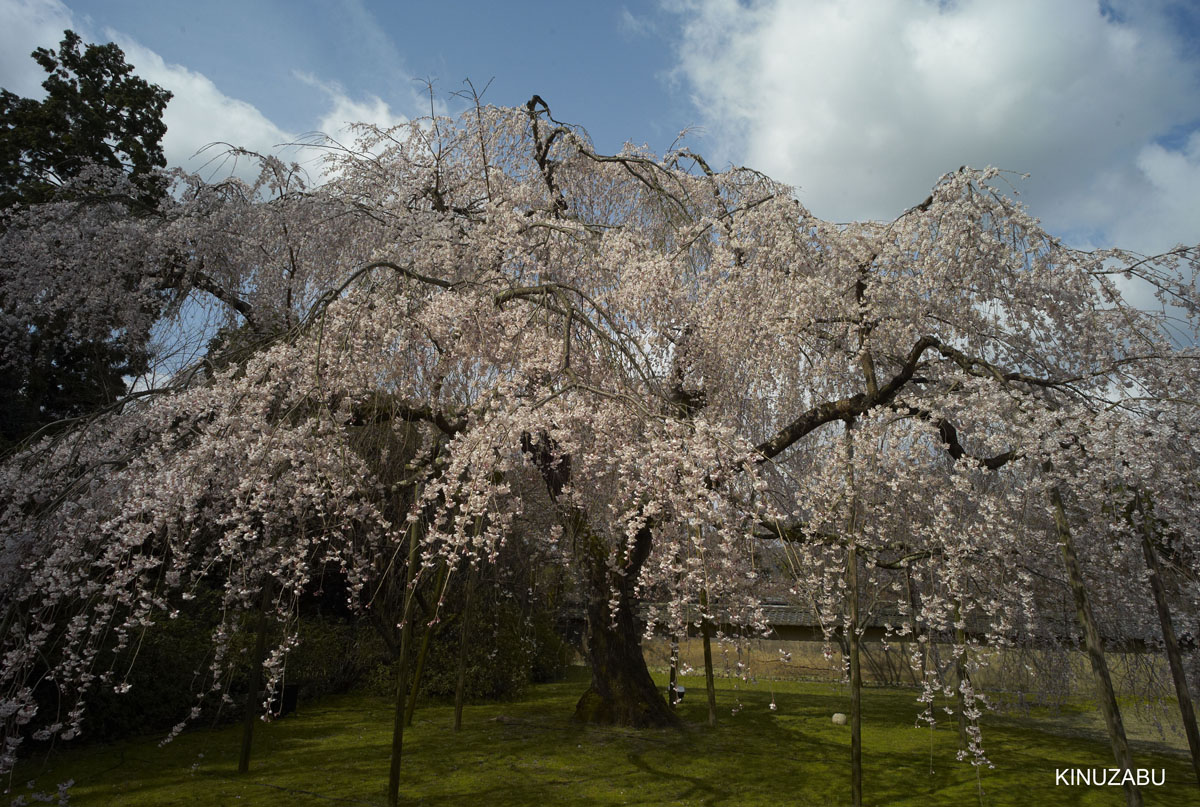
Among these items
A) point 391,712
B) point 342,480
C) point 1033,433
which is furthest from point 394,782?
point 1033,433

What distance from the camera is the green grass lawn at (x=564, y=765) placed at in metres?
5.30

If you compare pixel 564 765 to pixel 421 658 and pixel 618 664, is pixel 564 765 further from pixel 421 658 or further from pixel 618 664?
pixel 421 658

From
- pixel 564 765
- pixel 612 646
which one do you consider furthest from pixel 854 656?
pixel 612 646

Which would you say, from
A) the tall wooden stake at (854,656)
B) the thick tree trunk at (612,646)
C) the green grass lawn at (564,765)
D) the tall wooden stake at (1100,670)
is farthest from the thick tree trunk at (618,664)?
the tall wooden stake at (1100,670)

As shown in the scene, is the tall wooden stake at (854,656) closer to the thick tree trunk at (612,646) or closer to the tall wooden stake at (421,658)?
the thick tree trunk at (612,646)

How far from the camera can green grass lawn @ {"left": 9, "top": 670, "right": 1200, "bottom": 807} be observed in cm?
530

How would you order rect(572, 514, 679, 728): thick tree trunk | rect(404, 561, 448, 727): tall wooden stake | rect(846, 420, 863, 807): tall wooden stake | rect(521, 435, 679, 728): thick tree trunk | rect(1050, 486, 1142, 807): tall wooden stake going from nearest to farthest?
rect(1050, 486, 1142, 807): tall wooden stake
rect(846, 420, 863, 807): tall wooden stake
rect(404, 561, 448, 727): tall wooden stake
rect(521, 435, 679, 728): thick tree trunk
rect(572, 514, 679, 728): thick tree trunk

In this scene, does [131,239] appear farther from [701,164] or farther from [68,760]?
[701,164]

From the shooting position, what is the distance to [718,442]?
4250mm

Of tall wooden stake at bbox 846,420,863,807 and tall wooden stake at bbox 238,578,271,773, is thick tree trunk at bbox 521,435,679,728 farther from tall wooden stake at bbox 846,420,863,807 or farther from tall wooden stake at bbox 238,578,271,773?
tall wooden stake at bbox 238,578,271,773

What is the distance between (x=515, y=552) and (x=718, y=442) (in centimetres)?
673

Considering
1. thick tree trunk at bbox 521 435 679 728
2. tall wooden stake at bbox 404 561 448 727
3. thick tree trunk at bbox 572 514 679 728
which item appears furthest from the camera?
thick tree trunk at bbox 572 514 679 728

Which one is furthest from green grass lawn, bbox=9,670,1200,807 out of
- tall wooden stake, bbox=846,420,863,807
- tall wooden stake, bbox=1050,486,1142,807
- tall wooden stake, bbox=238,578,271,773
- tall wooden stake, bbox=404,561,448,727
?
tall wooden stake, bbox=1050,486,1142,807

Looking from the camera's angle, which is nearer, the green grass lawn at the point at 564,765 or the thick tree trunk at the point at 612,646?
the green grass lawn at the point at 564,765
